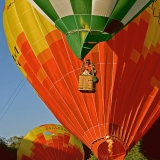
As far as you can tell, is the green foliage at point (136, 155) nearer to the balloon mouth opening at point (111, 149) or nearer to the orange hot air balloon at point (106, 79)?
the orange hot air balloon at point (106, 79)

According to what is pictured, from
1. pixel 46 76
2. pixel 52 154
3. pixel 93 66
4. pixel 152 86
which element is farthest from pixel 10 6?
pixel 52 154

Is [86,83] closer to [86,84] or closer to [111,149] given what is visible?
[86,84]

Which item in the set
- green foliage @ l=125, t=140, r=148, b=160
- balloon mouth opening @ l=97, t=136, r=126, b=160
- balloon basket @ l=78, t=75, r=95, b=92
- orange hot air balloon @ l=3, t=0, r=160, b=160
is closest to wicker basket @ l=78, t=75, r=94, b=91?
balloon basket @ l=78, t=75, r=95, b=92

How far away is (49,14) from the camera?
9.88 m

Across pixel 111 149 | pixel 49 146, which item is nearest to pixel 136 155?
pixel 49 146

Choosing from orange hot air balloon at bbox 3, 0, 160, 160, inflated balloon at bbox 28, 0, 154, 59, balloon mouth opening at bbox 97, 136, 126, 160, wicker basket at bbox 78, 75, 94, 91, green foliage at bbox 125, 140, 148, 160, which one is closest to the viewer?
inflated balloon at bbox 28, 0, 154, 59

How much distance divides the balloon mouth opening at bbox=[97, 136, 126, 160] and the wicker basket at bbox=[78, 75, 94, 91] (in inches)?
68.7

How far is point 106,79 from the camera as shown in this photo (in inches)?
463

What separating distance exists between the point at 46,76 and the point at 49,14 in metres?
2.88

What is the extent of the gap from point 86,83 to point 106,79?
135cm

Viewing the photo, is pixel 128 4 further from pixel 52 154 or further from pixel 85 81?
pixel 52 154

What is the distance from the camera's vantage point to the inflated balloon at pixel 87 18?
9125 mm

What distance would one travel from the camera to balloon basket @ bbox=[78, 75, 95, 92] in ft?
34.2

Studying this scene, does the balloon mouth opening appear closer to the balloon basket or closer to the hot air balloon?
the balloon basket
